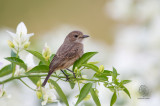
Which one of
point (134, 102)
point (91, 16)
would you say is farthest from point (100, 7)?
point (134, 102)

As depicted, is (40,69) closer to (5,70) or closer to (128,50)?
(5,70)

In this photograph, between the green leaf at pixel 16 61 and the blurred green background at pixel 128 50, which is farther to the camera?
the blurred green background at pixel 128 50

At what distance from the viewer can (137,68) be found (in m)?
0.73

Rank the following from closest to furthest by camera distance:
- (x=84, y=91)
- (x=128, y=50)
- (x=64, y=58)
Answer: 1. (x=84, y=91)
2. (x=64, y=58)
3. (x=128, y=50)

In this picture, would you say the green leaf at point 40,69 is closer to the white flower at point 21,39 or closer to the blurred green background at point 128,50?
the white flower at point 21,39

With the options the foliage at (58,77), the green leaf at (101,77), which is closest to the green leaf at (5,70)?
the foliage at (58,77)

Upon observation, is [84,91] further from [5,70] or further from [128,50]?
[128,50]

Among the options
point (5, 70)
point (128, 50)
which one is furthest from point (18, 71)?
point (128, 50)

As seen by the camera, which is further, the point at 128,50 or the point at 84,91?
the point at 128,50

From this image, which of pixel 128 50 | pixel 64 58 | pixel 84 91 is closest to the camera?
pixel 84 91

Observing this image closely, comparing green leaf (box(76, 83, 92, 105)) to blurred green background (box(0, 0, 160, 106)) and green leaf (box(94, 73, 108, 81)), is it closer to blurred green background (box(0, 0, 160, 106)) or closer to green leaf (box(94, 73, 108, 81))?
green leaf (box(94, 73, 108, 81))

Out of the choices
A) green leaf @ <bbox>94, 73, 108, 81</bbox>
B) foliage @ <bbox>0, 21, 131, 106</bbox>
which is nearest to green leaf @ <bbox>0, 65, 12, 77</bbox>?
foliage @ <bbox>0, 21, 131, 106</bbox>

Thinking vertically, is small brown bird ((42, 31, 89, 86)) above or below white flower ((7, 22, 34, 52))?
below

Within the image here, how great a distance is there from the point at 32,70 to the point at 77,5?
212 cm
